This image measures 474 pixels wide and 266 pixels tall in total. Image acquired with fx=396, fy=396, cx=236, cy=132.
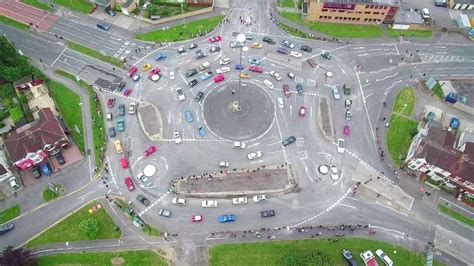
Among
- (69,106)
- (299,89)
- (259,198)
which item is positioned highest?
(299,89)

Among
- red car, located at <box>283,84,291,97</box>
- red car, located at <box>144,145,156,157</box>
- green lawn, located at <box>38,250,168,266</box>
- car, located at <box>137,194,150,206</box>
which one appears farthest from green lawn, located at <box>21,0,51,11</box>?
green lawn, located at <box>38,250,168,266</box>

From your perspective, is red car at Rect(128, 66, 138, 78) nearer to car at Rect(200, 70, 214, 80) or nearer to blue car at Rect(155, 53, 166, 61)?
blue car at Rect(155, 53, 166, 61)

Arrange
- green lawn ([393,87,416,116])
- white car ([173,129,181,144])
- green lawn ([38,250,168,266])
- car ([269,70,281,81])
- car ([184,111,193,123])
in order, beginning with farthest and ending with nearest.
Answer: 1. car ([269,70,281,81])
2. green lawn ([393,87,416,116])
3. car ([184,111,193,123])
4. white car ([173,129,181,144])
5. green lawn ([38,250,168,266])

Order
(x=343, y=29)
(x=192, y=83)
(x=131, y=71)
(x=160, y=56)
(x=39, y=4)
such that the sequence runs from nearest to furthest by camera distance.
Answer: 1. (x=192, y=83)
2. (x=131, y=71)
3. (x=160, y=56)
4. (x=343, y=29)
5. (x=39, y=4)

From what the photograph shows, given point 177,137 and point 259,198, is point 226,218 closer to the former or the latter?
point 259,198

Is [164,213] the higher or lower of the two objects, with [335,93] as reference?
lower

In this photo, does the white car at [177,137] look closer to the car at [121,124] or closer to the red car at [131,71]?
the car at [121,124]

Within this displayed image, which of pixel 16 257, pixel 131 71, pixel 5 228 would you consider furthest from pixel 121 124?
pixel 16 257
